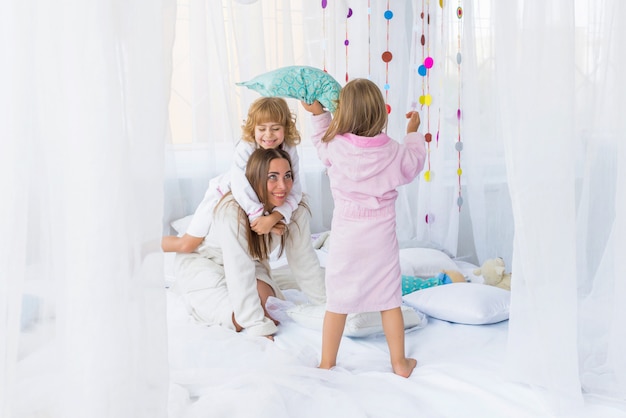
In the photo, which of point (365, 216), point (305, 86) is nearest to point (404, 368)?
point (365, 216)

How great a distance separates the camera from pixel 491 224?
332cm

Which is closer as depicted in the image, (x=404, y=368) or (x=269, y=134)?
(x=404, y=368)

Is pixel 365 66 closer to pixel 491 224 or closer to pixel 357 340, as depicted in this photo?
pixel 491 224

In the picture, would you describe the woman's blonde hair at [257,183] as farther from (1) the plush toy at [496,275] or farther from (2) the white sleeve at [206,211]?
(1) the plush toy at [496,275]

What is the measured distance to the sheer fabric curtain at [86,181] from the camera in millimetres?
1179

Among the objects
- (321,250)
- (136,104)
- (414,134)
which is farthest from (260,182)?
(136,104)

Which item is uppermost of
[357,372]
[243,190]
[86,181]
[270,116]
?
[270,116]

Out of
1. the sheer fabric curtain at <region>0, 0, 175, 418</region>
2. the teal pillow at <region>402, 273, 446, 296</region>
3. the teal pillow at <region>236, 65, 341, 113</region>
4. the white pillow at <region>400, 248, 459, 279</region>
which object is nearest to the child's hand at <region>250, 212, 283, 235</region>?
the teal pillow at <region>236, 65, 341, 113</region>

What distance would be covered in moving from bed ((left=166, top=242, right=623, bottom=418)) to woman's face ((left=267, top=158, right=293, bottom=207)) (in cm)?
41

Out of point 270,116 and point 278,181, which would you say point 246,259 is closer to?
point 278,181

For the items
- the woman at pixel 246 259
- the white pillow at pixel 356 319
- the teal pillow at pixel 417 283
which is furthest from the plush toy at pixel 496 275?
the woman at pixel 246 259

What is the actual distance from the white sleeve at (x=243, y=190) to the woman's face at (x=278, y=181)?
0.06 meters

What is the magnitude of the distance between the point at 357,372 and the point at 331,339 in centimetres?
12

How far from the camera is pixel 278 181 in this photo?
8.03ft
